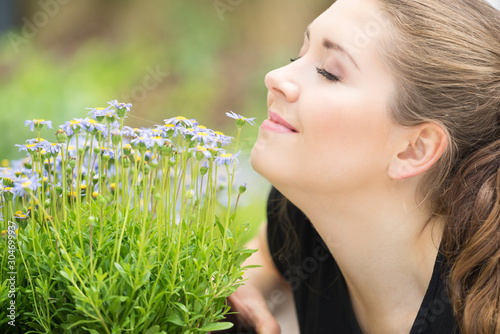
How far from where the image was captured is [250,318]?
1024mm

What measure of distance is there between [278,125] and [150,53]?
8.91 ft

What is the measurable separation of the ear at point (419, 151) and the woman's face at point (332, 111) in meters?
0.03

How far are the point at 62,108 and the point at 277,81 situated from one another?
78.3 inches

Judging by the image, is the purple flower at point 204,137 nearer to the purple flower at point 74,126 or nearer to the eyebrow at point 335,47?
the purple flower at point 74,126

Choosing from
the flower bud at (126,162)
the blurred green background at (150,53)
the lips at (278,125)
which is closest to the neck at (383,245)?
the lips at (278,125)

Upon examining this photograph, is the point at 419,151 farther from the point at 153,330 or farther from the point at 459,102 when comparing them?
the point at 153,330

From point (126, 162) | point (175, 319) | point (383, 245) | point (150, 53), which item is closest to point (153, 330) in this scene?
point (175, 319)

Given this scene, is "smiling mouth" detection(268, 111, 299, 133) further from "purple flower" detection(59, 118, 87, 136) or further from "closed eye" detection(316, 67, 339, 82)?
"purple flower" detection(59, 118, 87, 136)

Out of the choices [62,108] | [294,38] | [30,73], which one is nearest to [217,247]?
[62,108]

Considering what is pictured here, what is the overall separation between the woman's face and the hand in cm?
25

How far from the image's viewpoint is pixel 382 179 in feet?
3.13

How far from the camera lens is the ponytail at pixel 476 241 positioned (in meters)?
0.86

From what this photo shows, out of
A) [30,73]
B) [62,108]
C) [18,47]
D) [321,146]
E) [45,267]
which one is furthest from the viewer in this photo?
[18,47]

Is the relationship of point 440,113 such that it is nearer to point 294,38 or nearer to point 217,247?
point 217,247
